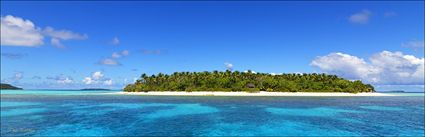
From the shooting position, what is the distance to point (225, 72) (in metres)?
136

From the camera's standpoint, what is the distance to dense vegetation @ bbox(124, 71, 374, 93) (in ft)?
403

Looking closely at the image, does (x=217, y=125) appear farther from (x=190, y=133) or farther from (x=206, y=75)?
(x=206, y=75)

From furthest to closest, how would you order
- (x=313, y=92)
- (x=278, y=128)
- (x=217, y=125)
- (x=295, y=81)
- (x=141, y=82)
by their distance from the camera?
(x=141, y=82) < (x=295, y=81) < (x=313, y=92) < (x=217, y=125) < (x=278, y=128)

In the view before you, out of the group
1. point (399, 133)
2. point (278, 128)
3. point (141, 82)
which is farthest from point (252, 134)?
point (141, 82)

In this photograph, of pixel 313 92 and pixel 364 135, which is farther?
pixel 313 92

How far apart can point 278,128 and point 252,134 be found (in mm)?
4429

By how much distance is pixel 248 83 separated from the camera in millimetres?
125062

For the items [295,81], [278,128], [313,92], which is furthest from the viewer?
[295,81]

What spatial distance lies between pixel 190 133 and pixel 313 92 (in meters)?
→ 98.4

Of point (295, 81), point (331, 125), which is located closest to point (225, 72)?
point (295, 81)

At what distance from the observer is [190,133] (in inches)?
1117

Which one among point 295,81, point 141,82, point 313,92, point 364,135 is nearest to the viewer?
point 364,135

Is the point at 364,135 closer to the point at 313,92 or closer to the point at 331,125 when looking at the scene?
the point at 331,125

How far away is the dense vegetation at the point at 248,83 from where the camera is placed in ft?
403
